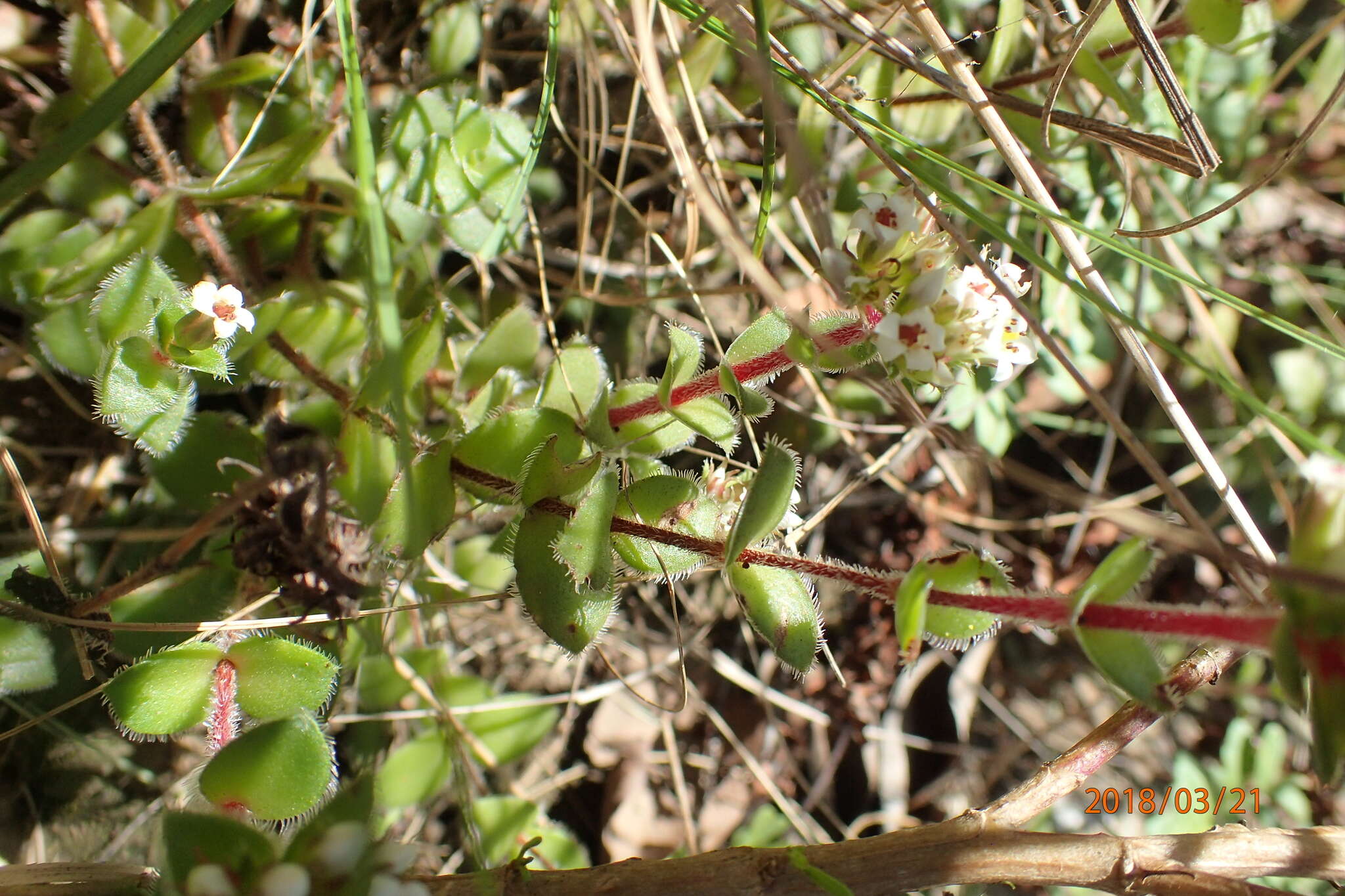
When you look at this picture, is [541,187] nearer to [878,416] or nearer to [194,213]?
[194,213]

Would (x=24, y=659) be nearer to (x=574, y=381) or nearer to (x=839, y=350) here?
(x=574, y=381)

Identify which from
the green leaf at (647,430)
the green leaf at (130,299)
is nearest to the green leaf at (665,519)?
the green leaf at (647,430)

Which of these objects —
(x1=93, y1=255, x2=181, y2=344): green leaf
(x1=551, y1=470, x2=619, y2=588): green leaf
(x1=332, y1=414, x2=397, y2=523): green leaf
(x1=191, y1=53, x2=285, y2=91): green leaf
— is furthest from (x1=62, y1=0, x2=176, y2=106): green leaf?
(x1=551, y1=470, x2=619, y2=588): green leaf

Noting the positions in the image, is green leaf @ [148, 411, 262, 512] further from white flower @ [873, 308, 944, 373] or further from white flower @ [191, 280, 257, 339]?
white flower @ [873, 308, 944, 373]

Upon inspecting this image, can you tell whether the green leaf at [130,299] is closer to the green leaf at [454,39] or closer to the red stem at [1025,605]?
the red stem at [1025,605]

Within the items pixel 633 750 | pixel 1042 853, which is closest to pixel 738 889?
pixel 1042 853
